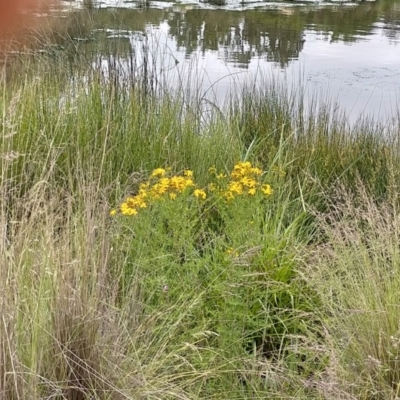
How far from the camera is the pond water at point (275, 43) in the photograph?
5984mm

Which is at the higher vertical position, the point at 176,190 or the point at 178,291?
the point at 176,190

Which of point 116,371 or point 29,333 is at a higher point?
point 29,333

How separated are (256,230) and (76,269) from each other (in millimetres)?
892

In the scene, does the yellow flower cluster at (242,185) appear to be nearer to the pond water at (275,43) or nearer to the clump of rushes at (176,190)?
the clump of rushes at (176,190)

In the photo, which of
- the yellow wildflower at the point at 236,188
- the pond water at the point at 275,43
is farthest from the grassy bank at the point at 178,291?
the pond water at the point at 275,43

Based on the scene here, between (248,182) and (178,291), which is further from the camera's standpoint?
(248,182)

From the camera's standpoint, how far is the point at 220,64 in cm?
764

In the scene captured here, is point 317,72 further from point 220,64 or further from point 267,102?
point 267,102

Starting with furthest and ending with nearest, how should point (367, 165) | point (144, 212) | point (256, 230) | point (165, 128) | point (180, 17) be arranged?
point (180, 17) < point (367, 165) < point (165, 128) < point (256, 230) < point (144, 212)

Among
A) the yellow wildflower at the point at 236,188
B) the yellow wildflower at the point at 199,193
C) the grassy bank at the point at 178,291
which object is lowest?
the grassy bank at the point at 178,291

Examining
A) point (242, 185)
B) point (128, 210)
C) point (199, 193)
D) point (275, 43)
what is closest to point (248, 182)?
point (242, 185)

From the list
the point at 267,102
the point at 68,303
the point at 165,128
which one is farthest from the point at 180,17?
the point at 68,303

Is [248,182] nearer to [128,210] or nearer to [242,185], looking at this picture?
[242,185]

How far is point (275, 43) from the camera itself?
958 cm
